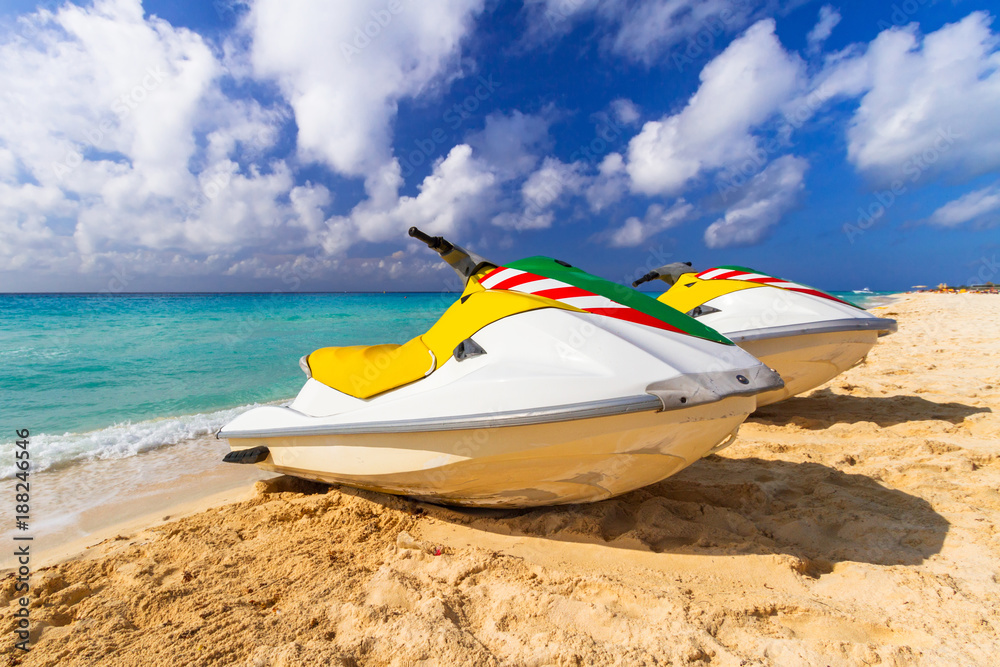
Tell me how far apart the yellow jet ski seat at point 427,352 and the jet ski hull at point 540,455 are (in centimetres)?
31

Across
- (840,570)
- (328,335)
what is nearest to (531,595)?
(840,570)

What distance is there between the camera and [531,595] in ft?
5.83

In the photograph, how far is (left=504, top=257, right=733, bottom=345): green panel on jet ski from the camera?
2250 mm

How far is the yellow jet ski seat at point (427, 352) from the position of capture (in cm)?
231

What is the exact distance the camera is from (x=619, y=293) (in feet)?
7.97

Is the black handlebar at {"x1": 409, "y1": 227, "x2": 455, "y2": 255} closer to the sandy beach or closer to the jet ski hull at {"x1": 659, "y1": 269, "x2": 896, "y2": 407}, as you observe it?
the sandy beach

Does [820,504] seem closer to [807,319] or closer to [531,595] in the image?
[531,595]

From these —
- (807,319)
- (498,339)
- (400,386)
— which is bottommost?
(400,386)

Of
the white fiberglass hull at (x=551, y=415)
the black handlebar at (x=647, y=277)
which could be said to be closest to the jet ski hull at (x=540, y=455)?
the white fiberglass hull at (x=551, y=415)

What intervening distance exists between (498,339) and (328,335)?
13664 mm

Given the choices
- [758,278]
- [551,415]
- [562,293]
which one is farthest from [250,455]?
[758,278]

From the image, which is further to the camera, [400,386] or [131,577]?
[400,386]

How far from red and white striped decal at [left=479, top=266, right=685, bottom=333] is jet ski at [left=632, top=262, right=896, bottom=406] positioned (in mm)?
2073

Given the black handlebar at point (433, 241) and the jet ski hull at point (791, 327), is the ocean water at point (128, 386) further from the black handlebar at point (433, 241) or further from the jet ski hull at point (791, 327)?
the jet ski hull at point (791, 327)
